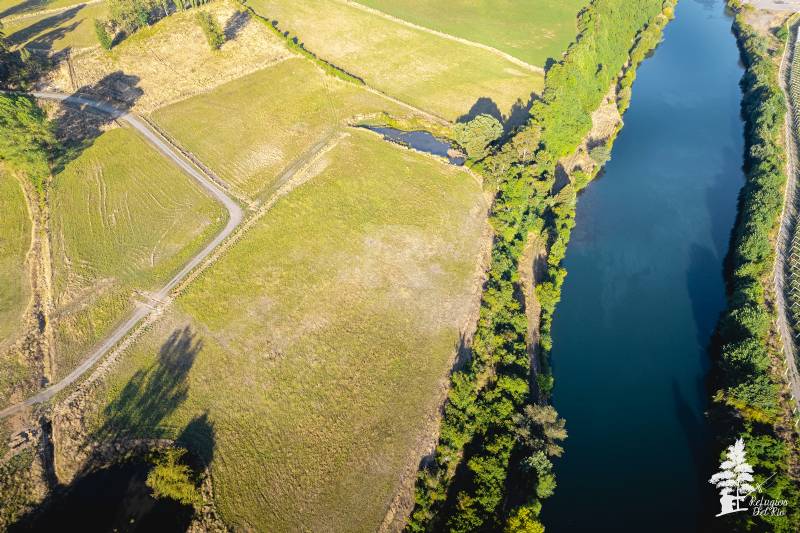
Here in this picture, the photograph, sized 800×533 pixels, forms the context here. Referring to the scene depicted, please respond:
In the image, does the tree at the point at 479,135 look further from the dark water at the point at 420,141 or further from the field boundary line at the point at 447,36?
the field boundary line at the point at 447,36

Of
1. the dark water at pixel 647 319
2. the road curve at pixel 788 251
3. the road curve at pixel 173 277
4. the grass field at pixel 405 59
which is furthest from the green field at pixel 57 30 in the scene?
the road curve at pixel 788 251

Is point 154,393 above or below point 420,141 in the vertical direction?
below

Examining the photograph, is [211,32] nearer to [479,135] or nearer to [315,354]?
[479,135]

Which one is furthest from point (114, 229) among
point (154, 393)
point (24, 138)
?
point (154, 393)

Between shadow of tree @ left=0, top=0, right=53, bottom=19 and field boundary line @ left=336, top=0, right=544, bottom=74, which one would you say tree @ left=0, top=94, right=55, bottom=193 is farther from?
field boundary line @ left=336, top=0, right=544, bottom=74

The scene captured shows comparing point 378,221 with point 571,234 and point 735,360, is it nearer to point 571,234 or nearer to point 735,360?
point 571,234

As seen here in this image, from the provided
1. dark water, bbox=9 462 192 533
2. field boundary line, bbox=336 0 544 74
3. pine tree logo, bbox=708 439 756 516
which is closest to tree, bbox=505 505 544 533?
pine tree logo, bbox=708 439 756 516

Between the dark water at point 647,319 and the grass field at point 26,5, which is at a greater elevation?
the grass field at point 26,5
